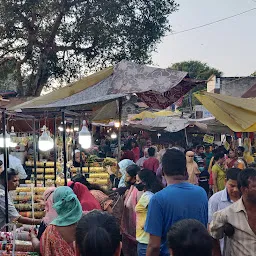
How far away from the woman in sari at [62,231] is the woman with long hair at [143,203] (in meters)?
1.18

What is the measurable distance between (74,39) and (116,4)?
2.33m

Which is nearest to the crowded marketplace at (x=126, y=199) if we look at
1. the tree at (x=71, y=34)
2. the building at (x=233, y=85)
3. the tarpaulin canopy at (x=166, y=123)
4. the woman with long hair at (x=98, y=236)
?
the woman with long hair at (x=98, y=236)

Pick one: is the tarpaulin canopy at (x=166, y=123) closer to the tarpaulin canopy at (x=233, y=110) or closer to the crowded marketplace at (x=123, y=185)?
the crowded marketplace at (x=123, y=185)

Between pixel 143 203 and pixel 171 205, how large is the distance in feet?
3.78

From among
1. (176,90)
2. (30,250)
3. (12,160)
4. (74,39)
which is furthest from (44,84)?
(30,250)

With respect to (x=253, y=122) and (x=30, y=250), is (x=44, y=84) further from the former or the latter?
(x=30, y=250)

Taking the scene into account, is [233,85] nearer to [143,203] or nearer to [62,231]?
[143,203]

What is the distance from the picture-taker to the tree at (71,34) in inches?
691

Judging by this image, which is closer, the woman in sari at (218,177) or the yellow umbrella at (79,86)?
the yellow umbrella at (79,86)

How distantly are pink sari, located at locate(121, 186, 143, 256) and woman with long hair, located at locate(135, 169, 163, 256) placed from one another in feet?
0.87

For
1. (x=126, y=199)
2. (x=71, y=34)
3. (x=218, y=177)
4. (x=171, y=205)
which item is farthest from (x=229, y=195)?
(x=71, y=34)

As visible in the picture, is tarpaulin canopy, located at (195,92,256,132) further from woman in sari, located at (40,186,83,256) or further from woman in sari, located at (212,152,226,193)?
woman in sari, located at (40,186,83,256)

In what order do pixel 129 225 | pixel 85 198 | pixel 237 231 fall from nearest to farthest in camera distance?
pixel 237 231
pixel 85 198
pixel 129 225

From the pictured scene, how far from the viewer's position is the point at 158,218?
3.38m
